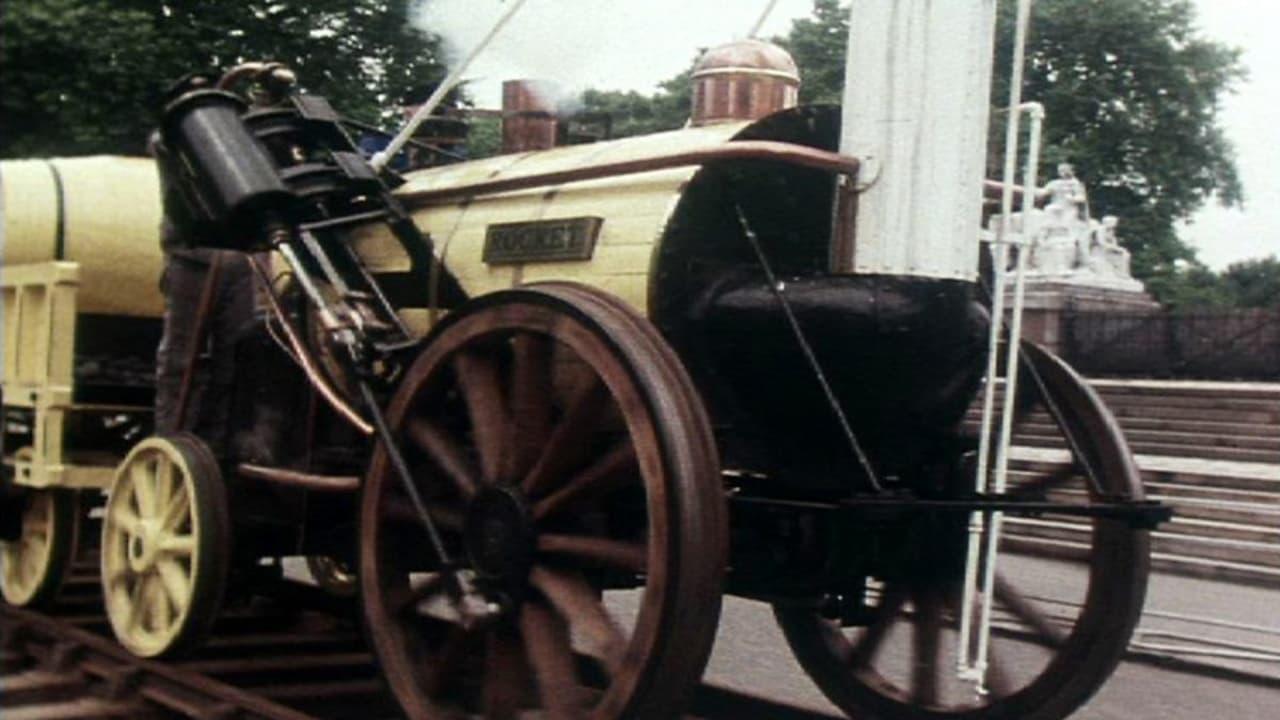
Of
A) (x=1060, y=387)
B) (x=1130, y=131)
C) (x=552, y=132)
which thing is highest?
(x=1130, y=131)

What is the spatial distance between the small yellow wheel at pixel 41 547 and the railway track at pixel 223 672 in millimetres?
99

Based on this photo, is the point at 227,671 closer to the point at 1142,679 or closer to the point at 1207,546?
the point at 1142,679

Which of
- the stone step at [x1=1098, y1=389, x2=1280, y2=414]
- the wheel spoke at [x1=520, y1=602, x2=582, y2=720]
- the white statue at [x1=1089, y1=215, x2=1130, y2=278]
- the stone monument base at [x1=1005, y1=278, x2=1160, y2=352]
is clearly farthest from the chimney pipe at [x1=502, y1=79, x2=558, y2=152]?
the white statue at [x1=1089, y1=215, x2=1130, y2=278]

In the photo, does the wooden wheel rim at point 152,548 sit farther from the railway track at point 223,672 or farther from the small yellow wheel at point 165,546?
the railway track at point 223,672

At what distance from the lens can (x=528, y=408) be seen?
3934 mm

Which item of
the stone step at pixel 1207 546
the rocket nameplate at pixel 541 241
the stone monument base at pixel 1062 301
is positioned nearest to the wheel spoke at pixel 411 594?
the rocket nameplate at pixel 541 241

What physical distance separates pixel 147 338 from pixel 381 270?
1.33 m

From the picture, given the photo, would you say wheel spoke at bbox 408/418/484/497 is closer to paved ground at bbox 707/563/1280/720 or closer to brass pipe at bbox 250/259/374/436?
brass pipe at bbox 250/259/374/436

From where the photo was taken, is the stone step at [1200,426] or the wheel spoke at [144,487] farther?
the stone step at [1200,426]

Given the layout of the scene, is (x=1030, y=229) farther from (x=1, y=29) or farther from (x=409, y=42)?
(x=1, y=29)

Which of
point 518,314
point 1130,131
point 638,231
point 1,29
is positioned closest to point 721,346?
point 638,231

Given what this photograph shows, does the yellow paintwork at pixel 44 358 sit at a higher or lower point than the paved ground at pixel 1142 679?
higher

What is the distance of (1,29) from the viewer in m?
2.64

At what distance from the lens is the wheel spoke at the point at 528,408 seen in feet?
12.8
